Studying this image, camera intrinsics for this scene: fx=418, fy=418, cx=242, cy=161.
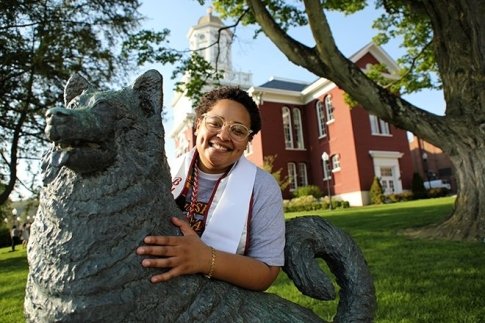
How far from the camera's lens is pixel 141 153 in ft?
5.01

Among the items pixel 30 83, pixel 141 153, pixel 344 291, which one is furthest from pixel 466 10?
pixel 30 83

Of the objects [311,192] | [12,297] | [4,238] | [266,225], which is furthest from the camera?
[4,238]

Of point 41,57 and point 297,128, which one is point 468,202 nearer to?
point 41,57

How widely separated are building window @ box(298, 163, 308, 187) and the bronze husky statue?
27.3 metres

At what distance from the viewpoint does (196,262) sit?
1551mm

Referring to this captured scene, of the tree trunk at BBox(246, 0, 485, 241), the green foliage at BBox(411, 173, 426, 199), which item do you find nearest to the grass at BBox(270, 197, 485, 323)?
the tree trunk at BBox(246, 0, 485, 241)

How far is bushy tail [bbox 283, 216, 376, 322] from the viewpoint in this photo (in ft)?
6.23

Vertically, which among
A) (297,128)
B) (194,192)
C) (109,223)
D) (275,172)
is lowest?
(109,223)

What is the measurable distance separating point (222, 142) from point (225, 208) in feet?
1.12

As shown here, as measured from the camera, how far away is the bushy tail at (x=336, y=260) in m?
1.90

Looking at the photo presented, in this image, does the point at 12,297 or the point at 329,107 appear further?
the point at 329,107

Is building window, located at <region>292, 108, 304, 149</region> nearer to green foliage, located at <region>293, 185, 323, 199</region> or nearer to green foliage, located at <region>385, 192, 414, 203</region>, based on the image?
green foliage, located at <region>293, 185, 323, 199</region>

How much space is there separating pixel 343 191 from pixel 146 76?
2488cm

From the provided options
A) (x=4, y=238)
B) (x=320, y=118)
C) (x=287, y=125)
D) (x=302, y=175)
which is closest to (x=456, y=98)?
(x=320, y=118)
